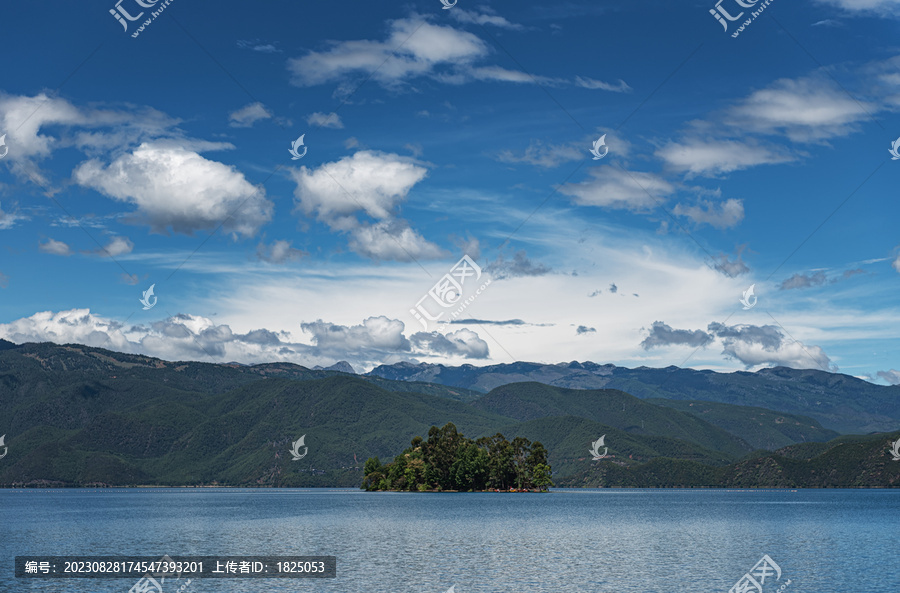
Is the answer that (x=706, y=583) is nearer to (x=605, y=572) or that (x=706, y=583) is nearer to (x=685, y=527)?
(x=605, y=572)

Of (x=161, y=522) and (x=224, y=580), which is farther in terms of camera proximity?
(x=161, y=522)

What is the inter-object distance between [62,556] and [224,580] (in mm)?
33409

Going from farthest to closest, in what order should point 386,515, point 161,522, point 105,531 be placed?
point 386,515
point 161,522
point 105,531

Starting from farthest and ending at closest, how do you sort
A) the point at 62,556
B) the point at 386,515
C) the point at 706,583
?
the point at 386,515, the point at 62,556, the point at 706,583

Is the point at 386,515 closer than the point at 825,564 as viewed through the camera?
No

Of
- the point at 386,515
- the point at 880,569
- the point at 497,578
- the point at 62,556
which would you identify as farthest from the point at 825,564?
the point at 386,515

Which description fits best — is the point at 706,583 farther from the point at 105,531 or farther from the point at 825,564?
the point at 105,531

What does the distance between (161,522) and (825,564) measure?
128m

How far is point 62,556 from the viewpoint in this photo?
312 feet

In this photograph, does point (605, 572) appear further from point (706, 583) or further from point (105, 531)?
point (105, 531)

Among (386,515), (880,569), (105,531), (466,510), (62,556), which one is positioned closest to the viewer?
(880,569)

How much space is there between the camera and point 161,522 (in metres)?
163

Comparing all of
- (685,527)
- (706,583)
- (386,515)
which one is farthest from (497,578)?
(386,515)

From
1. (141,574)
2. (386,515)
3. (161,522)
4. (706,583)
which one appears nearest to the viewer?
(706,583)
